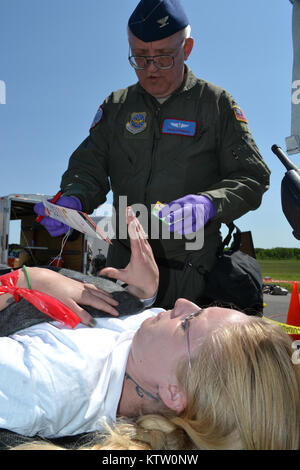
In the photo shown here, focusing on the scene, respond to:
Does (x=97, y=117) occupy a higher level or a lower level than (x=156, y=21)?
lower

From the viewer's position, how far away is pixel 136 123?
Answer: 224 cm

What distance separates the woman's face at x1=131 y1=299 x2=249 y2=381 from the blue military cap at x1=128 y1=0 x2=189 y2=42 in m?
1.44

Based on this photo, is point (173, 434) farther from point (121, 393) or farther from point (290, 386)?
point (290, 386)

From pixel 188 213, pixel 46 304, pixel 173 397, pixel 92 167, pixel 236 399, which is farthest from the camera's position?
pixel 92 167

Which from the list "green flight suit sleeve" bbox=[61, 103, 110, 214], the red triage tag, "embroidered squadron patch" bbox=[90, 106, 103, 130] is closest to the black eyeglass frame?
the red triage tag

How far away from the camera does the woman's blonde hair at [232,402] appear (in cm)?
118

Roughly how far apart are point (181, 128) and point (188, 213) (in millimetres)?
577

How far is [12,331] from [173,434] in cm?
71

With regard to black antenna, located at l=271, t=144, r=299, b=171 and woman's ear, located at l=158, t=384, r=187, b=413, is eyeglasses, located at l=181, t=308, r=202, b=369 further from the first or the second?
black antenna, located at l=271, t=144, r=299, b=171

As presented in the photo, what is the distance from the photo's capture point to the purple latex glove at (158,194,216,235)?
1806 millimetres

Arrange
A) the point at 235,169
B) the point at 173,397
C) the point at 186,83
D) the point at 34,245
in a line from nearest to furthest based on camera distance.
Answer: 1. the point at 173,397
2. the point at 235,169
3. the point at 186,83
4. the point at 34,245

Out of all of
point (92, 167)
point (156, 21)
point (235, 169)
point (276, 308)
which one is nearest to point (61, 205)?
point (92, 167)

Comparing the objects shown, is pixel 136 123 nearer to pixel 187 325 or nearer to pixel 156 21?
pixel 156 21

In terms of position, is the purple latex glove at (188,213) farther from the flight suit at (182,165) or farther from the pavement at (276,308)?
the pavement at (276,308)
